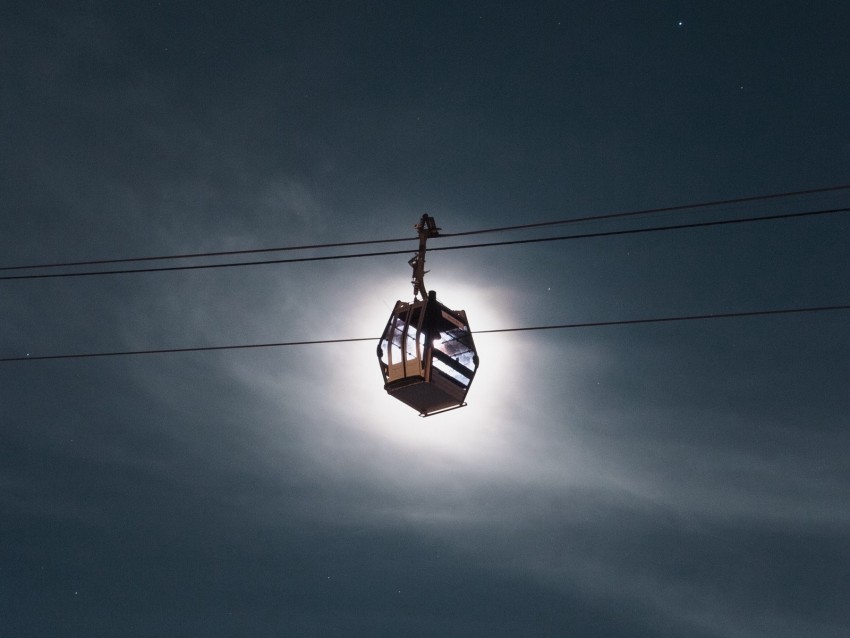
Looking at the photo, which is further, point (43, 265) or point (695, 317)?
point (43, 265)

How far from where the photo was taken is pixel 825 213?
1459cm

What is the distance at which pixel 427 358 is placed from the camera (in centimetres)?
1572

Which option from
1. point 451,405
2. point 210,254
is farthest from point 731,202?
point 210,254

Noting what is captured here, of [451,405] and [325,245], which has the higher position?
[325,245]

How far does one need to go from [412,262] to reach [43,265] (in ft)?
18.7

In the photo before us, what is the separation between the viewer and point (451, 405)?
1616cm

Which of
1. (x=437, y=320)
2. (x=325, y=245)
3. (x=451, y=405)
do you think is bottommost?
(x=451, y=405)

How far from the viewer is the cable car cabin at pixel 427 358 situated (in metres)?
15.7

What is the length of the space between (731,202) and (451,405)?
4590 mm

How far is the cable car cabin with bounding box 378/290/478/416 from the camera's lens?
15742 mm

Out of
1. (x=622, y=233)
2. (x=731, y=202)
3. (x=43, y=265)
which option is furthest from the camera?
(x=43, y=265)

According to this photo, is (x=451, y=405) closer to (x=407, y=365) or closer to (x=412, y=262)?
(x=407, y=365)

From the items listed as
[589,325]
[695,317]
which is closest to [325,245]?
[589,325]

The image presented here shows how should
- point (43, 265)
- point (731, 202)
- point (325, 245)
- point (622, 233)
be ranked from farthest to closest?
1. point (43, 265)
2. point (325, 245)
3. point (622, 233)
4. point (731, 202)
